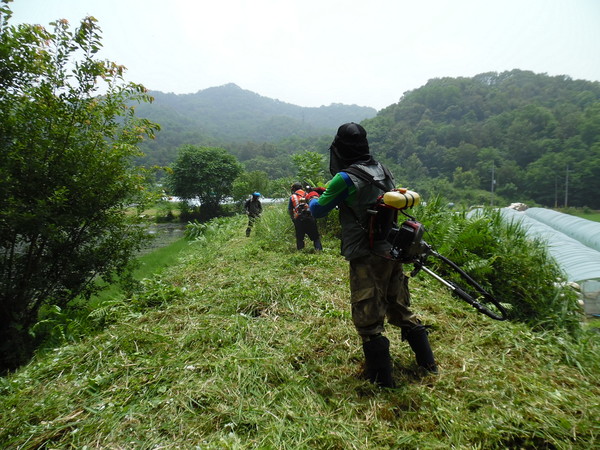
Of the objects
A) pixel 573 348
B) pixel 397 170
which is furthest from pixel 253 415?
pixel 397 170

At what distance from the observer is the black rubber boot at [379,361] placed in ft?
7.35

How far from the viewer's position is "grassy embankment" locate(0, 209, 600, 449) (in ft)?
5.86

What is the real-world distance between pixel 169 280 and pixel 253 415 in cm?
414

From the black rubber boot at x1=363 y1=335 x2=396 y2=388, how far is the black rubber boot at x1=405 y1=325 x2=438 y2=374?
29 centimetres

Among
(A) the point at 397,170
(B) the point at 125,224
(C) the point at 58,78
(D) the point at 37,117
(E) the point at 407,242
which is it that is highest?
(C) the point at 58,78

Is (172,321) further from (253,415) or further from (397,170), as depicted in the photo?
(397,170)

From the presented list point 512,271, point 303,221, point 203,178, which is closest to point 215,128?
point 203,178

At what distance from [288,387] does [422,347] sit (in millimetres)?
1104

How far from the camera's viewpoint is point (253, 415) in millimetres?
1965

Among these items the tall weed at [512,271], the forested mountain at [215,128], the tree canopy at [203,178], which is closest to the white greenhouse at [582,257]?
the tall weed at [512,271]

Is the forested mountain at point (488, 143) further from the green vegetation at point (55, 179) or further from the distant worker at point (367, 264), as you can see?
the distant worker at point (367, 264)

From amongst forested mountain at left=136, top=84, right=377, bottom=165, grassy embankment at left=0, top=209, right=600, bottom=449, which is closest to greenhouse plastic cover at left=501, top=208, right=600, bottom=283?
grassy embankment at left=0, top=209, right=600, bottom=449

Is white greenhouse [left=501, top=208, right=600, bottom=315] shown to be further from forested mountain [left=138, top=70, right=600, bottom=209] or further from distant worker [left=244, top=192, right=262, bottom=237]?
forested mountain [left=138, top=70, right=600, bottom=209]

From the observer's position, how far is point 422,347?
2420 millimetres
